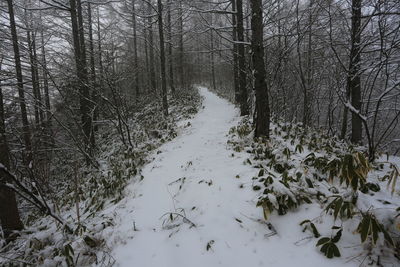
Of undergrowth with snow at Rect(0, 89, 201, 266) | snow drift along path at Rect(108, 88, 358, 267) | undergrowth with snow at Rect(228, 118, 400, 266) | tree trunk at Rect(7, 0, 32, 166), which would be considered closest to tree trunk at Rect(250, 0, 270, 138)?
snow drift along path at Rect(108, 88, 358, 267)

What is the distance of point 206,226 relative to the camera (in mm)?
2693

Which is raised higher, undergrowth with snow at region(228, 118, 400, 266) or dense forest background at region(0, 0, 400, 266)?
dense forest background at region(0, 0, 400, 266)

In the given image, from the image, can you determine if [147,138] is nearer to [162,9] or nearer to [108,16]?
[162,9]

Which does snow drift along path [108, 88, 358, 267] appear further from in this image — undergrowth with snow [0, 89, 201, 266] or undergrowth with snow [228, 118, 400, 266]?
undergrowth with snow [0, 89, 201, 266]

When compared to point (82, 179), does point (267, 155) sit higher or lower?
higher

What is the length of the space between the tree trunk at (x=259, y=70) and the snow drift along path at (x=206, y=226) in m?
1.09

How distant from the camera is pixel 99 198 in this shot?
4891 millimetres

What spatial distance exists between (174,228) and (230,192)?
93 cm

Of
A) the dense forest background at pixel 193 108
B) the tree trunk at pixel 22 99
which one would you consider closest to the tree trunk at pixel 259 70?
the dense forest background at pixel 193 108

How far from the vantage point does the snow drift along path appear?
7.22 ft

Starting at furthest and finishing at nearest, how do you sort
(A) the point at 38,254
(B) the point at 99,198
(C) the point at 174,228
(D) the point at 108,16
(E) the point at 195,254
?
(D) the point at 108,16 → (B) the point at 99,198 → (C) the point at 174,228 → (A) the point at 38,254 → (E) the point at 195,254

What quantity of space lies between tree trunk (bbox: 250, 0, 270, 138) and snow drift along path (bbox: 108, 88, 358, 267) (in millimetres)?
1091

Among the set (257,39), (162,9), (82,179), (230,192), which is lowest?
(82,179)

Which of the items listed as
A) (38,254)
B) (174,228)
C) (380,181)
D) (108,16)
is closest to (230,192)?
(174,228)
